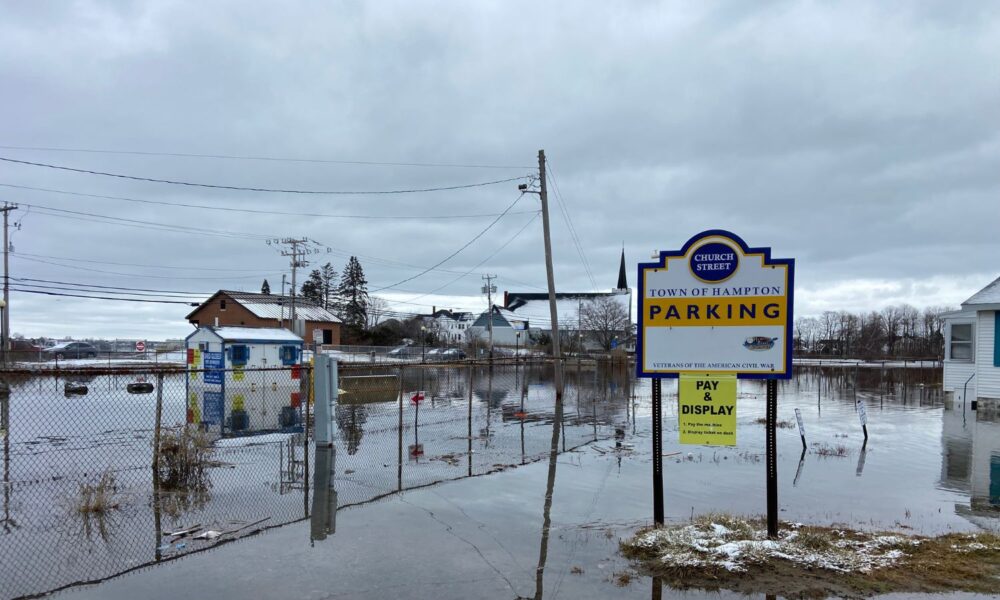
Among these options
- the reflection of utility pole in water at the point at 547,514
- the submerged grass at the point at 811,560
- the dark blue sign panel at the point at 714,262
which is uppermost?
the dark blue sign panel at the point at 714,262

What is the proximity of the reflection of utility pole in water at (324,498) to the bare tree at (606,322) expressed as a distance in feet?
271

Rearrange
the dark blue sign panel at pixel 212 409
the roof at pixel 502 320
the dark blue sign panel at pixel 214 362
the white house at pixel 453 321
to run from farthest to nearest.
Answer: the white house at pixel 453 321
the roof at pixel 502 320
the dark blue sign panel at pixel 214 362
the dark blue sign panel at pixel 212 409

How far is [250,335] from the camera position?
25312mm

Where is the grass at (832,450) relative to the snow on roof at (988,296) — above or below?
below

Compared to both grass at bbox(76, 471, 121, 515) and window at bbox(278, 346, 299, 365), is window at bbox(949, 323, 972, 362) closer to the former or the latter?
window at bbox(278, 346, 299, 365)

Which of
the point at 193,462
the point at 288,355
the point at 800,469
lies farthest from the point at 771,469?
the point at 288,355

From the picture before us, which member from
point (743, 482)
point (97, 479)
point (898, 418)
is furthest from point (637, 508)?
point (898, 418)

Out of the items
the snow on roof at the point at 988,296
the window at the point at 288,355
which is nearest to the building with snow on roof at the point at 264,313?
the window at the point at 288,355

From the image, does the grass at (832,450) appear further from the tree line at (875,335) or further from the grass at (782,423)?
the tree line at (875,335)

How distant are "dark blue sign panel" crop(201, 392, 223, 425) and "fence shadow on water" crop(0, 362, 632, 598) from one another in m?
0.09

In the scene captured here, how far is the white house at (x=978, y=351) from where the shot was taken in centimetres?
2270

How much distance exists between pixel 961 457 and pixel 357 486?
11232 millimetres

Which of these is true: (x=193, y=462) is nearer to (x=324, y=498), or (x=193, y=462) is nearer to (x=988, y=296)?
(x=324, y=498)

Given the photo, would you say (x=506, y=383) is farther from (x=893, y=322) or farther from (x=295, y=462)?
(x=893, y=322)
